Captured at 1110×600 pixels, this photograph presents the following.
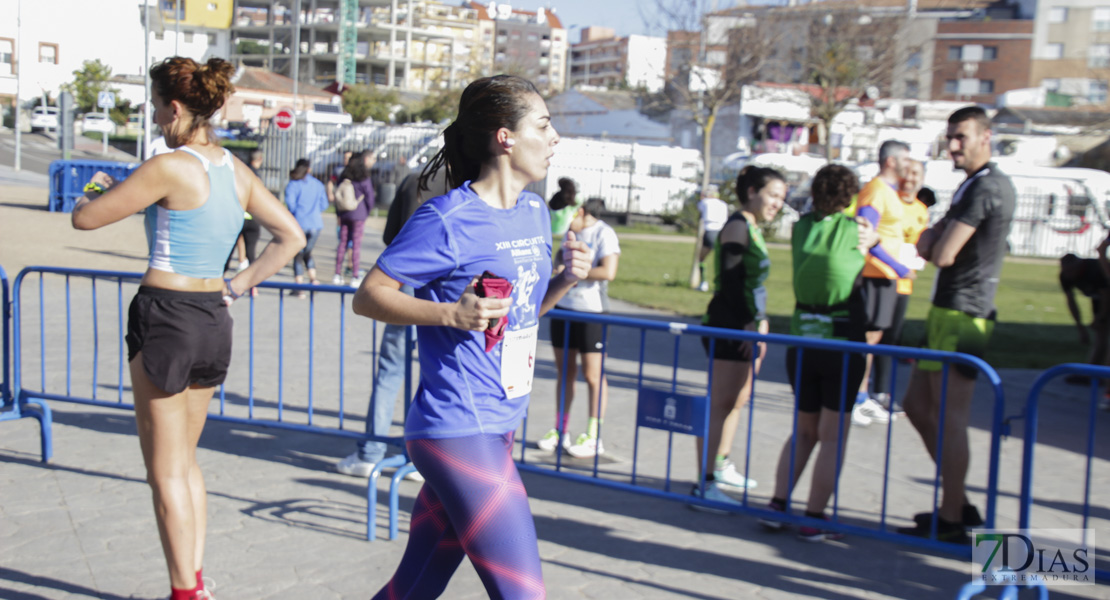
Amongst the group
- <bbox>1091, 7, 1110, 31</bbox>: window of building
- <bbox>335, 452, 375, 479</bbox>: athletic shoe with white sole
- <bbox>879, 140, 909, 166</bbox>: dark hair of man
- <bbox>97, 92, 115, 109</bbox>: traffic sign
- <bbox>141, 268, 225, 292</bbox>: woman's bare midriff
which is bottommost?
<bbox>335, 452, 375, 479</bbox>: athletic shoe with white sole

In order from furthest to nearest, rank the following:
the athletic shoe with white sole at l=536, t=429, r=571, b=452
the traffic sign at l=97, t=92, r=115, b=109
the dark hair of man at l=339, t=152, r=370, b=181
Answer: the traffic sign at l=97, t=92, r=115, b=109 < the dark hair of man at l=339, t=152, r=370, b=181 < the athletic shoe with white sole at l=536, t=429, r=571, b=452

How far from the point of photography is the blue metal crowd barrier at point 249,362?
17.8ft

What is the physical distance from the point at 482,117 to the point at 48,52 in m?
4.11

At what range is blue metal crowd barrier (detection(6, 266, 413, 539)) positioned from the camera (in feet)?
17.8

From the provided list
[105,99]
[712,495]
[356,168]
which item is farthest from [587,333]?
[105,99]

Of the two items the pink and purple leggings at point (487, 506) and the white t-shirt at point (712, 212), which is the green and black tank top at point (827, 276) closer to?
the pink and purple leggings at point (487, 506)

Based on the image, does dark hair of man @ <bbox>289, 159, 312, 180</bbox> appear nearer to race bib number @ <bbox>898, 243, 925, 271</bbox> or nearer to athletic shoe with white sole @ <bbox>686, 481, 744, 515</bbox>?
race bib number @ <bbox>898, 243, 925, 271</bbox>

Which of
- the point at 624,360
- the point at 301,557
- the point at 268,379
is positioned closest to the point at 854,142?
the point at 624,360

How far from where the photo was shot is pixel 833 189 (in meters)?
4.89

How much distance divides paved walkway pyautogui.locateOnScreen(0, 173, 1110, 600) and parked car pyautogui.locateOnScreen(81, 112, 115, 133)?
116ft

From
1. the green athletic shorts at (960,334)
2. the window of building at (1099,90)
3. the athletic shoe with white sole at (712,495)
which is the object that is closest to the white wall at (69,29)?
the athletic shoe with white sole at (712,495)

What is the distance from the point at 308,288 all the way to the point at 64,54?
1874 mm

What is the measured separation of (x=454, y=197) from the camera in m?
2.46

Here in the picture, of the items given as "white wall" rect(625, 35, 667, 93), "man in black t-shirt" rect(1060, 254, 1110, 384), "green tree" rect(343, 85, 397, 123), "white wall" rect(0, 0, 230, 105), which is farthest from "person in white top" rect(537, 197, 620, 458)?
"green tree" rect(343, 85, 397, 123)
